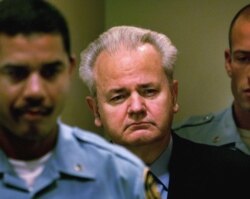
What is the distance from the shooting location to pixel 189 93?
1841 mm

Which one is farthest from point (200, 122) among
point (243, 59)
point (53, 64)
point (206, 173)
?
point (53, 64)

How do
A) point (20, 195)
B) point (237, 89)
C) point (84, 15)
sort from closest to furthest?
point (20, 195) < point (84, 15) < point (237, 89)

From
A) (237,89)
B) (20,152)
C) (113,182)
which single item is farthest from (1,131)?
(237,89)

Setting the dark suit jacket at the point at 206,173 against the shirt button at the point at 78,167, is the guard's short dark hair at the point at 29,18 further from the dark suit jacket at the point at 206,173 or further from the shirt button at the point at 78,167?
the dark suit jacket at the point at 206,173

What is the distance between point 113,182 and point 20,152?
5.6 inches

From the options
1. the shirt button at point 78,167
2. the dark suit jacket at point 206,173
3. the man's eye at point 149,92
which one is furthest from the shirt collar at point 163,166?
the shirt button at point 78,167

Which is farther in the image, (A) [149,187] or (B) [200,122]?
(B) [200,122]

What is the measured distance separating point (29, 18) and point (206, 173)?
0.58 m

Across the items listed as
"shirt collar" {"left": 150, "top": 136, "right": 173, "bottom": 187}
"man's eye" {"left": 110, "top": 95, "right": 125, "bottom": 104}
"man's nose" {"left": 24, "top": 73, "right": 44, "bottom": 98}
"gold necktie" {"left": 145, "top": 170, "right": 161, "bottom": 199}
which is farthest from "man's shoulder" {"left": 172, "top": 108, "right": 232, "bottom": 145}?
"man's nose" {"left": 24, "top": 73, "right": 44, "bottom": 98}

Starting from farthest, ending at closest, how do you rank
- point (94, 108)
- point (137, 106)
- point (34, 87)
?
point (94, 108), point (137, 106), point (34, 87)

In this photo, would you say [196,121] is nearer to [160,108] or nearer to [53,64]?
[160,108]

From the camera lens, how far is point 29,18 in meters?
0.70

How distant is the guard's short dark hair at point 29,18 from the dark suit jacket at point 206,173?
48 centimetres

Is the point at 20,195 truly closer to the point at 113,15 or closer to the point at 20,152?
the point at 20,152
